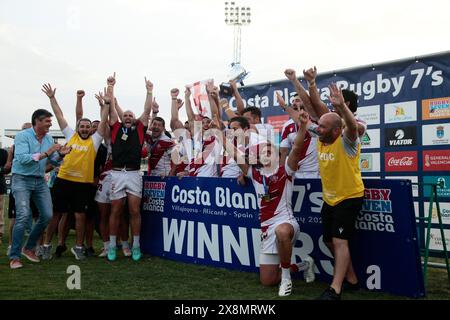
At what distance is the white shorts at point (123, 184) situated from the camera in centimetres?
727

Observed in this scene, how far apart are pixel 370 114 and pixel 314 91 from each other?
206 cm

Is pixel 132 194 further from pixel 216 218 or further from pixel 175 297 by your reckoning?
pixel 175 297

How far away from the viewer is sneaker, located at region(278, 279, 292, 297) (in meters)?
5.03

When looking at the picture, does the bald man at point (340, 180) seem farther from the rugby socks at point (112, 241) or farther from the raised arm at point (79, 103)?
the raised arm at point (79, 103)

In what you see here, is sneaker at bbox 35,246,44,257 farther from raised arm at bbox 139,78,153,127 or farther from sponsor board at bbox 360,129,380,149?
sponsor board at bbox 360,129,380,149

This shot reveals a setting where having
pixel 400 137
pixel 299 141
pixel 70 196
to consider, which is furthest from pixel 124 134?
pixel 400 137

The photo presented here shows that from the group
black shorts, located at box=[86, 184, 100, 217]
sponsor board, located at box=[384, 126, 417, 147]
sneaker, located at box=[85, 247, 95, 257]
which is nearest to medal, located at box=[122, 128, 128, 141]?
black shorts, located at box=[86, 184, 100, 217]

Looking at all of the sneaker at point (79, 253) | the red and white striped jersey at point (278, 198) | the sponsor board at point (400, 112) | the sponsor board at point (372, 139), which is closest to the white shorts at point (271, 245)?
the red and white striped jersey at point (278, 198)

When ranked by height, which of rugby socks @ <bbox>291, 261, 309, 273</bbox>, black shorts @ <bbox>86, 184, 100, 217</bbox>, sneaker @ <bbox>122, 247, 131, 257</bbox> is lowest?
sneaker @ <bbox>122, 247, 131, 257</bbox>

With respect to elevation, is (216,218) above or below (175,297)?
above

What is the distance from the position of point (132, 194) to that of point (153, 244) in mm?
898

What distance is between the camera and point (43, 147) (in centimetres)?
680

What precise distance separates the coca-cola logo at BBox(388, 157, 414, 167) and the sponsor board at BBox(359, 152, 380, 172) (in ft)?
0.63
